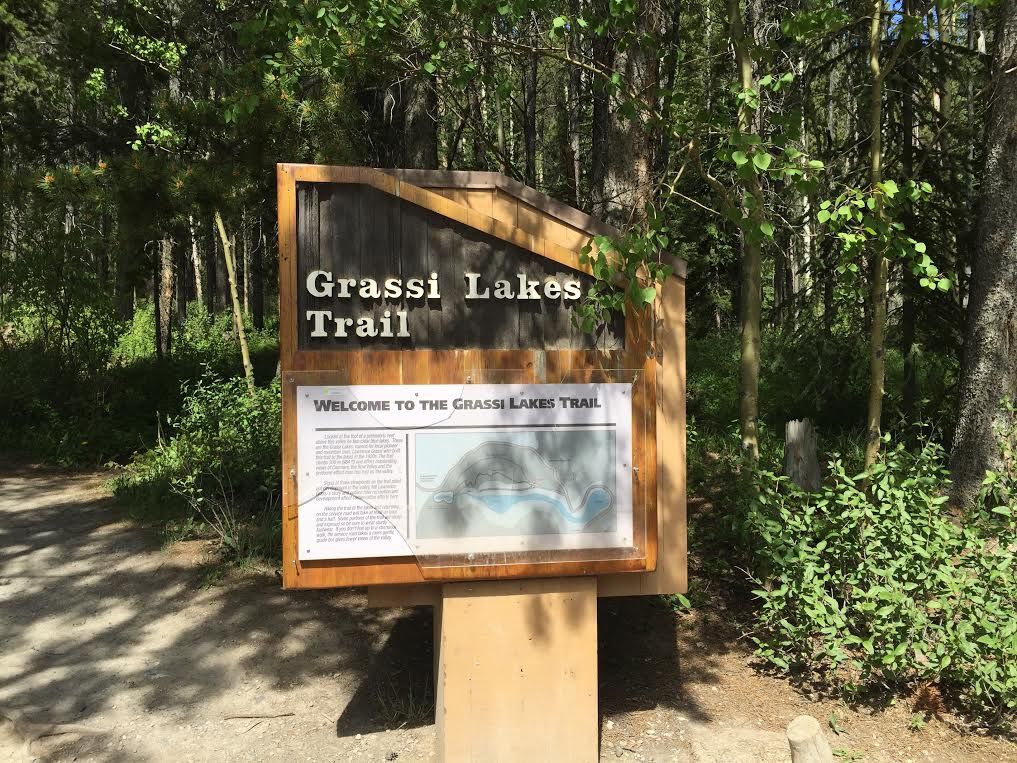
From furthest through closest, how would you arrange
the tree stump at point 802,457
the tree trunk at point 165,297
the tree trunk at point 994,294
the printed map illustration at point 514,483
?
the tree trunk at point 165,297 < the tree trunk at point 994,294 < the tree stump at point 802,457 < the printed map illustration at point 514,483

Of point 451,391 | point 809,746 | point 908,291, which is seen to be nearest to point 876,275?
point 908,291

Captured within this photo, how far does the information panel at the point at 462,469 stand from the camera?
3.52m

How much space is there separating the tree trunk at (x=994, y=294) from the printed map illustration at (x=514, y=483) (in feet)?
14.1

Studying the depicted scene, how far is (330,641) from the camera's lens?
5449 mm

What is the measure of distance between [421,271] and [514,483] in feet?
3.57

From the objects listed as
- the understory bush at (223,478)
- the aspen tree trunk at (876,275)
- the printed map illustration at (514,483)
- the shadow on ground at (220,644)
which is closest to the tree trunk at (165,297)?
the understory bush at (223,478)

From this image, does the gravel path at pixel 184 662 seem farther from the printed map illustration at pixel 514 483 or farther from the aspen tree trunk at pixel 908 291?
the aspen tree trunk at pixel 908 291

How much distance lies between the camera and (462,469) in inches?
142

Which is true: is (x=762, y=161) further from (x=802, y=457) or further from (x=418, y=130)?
(x=418, y=130)

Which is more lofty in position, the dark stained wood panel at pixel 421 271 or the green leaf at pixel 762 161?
the green leaf at pixel 762 161

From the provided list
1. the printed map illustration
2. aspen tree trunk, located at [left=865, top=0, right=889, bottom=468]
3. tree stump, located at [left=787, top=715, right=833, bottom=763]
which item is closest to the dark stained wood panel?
the printed map illustration

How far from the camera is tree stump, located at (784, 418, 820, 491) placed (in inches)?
223

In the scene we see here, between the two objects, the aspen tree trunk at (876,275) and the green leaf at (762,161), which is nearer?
the green leaf at (762,161)

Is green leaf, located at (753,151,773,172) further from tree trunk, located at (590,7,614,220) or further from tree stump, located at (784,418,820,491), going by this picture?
tree stump, located at (784,418,820,491)
